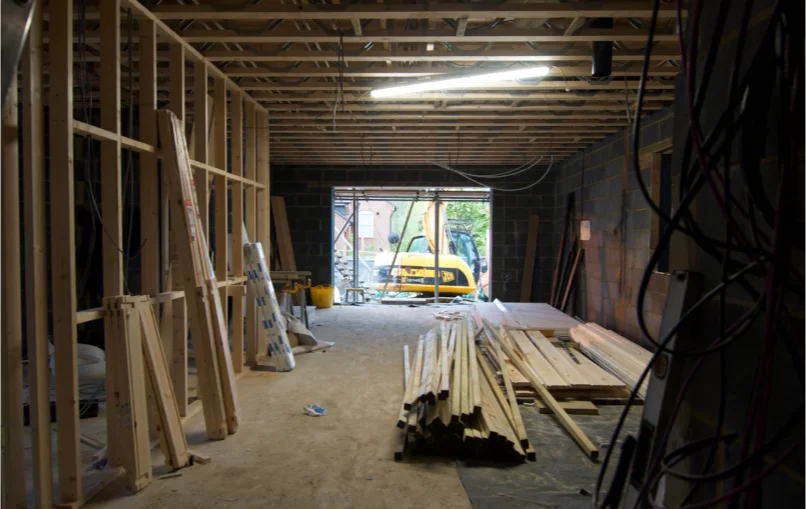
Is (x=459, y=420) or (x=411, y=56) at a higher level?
(x=411, y=56)

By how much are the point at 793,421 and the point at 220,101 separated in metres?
4.78

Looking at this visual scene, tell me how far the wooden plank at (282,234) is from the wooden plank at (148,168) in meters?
6.81

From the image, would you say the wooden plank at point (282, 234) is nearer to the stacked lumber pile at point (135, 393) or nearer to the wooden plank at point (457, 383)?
the wooden plank at point (457, 383)

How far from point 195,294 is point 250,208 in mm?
2222

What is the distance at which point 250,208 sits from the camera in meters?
5.66

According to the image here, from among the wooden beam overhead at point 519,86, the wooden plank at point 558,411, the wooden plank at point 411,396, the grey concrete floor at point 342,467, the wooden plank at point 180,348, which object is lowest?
the grey concrete floor at point 342,467

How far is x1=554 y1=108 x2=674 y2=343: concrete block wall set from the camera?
608cm

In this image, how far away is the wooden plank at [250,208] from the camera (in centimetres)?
554

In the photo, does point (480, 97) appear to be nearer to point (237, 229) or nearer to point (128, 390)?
point (237, 229)

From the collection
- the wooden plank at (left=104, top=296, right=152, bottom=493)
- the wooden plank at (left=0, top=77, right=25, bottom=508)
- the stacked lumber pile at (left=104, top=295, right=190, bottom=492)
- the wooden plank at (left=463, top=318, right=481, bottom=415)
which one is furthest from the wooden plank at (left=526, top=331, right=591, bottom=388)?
the wooden plank at (left=0, top=77, right=25, bottom=508)

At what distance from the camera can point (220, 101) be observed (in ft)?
15.8

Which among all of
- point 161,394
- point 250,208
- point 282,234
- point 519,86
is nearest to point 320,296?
point 282,234

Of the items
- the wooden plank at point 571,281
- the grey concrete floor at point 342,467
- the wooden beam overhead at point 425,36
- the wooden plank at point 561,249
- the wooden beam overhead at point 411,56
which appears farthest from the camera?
the wooden plank at point 561,249

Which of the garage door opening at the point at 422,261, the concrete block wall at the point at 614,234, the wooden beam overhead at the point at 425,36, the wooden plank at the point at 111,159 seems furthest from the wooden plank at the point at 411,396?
the garage door opening at the point at 422,261
